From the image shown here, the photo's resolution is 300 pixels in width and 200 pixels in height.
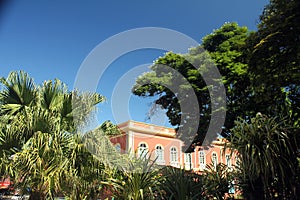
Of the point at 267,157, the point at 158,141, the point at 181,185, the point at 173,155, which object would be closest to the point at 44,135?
the point at 181,185

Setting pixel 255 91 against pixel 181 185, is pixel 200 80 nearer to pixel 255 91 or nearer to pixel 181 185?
pixel 255 91

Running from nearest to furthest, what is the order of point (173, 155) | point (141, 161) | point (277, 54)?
point (141, 161)
point (277, 54)
point (173, 155)

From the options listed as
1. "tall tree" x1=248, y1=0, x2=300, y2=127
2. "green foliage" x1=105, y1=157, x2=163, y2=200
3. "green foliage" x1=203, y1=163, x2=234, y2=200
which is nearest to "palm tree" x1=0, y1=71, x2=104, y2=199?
"green foliage" x1=105, y1=157, x2=163, y2=200

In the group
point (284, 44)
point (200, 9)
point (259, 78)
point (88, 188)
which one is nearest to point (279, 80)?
point (259, 78)

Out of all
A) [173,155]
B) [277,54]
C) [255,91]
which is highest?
[277,54]

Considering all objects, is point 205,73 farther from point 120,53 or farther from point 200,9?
A: point 120,53

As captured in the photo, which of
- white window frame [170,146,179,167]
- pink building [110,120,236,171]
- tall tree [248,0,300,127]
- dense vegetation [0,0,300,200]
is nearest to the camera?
dense vegetation [0,0,300,200]

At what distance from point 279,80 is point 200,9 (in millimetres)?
2940

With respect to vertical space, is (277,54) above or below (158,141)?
above

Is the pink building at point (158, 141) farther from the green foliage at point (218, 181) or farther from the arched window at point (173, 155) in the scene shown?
the green foliage at point (218, 181)

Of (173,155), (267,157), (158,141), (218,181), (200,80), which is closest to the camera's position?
(267,157)

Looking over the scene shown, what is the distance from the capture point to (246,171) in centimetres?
445

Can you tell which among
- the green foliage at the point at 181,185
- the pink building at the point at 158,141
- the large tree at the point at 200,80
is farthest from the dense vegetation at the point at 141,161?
the pink building at the point at 158,141

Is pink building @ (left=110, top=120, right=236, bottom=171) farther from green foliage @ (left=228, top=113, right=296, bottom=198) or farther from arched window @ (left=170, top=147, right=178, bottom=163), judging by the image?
green foliage @ (left=228, top=113, right=296, bottom=198)
